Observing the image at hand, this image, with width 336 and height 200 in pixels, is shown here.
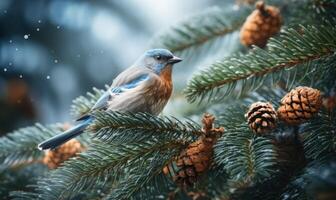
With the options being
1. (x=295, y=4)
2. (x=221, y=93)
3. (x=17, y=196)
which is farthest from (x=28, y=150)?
(x=295, y=4)

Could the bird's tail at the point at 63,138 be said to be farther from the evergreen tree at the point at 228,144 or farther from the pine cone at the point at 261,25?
the pine cone at the point at 261,25

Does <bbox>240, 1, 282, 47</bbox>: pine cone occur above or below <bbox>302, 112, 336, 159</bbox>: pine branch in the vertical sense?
above

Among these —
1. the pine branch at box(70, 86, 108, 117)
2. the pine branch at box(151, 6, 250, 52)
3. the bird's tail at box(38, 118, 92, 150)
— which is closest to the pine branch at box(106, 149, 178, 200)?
the bird's tail at box(38, 118, 92, 150)

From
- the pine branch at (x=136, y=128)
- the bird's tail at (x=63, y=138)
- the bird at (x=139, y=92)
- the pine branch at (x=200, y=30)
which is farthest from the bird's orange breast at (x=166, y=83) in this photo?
the pine branch at (x=136, y=128)

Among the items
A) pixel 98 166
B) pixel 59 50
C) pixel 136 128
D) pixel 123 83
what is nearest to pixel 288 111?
pixel 136 128

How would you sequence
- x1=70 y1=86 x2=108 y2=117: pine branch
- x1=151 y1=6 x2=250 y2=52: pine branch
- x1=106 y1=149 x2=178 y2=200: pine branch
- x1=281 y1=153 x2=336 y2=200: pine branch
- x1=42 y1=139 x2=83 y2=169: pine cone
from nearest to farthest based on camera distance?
x1=281 y1=153 x2=336 y2=200: pine branch → x1=106 y1=149 x2=178 y2=200: pine branch → x1=42 y1=139 x2=83 y2=169: pine cone → x1=70 y1=86 x2=108 y2=117: pine branch → x1=151 y1=6 x2=250 y2=52: pine branch

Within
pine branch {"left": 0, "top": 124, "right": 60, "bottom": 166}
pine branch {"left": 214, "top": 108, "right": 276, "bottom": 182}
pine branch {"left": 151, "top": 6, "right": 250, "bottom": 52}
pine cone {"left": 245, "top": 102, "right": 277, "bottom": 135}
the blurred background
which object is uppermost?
the blurred background

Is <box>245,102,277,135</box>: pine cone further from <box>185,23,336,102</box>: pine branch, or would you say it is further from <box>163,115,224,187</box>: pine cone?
<box>185,23,336,102</box>: pine branch
